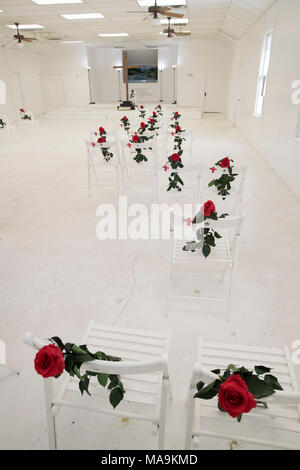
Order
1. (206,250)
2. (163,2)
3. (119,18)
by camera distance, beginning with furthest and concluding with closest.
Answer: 1. (119,18)
2. (163,2)
3. (206,250)

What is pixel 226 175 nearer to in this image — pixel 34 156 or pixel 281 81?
pixel 281 81

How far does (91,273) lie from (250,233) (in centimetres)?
171

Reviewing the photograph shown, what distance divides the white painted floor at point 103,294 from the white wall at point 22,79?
10.4m

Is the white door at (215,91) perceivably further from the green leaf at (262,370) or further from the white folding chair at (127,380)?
the green leaf at (262,370)

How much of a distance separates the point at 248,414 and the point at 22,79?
51.8 feet

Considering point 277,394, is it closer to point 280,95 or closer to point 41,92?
point 280,95

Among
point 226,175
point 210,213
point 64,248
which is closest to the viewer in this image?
point 210,213

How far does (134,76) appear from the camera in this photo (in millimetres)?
17672

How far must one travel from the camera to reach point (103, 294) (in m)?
2.37

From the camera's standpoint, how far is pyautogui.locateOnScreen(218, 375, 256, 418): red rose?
2.86 feet

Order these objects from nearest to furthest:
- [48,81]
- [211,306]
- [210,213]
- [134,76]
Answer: [210,213], [211,306], [48,81], [134,76]

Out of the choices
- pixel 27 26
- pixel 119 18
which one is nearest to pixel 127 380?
pixel 119 18

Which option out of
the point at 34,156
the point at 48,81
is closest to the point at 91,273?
the point at 34,156
